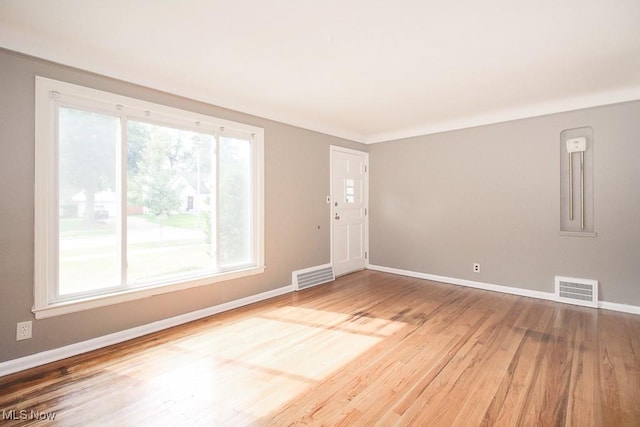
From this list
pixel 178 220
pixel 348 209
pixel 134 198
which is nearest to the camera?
pixel 134 198

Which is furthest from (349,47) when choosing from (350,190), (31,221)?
(350,190)

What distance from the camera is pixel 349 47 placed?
7.89 feet

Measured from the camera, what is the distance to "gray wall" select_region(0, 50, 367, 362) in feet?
7.24

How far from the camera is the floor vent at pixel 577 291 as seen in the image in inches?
140

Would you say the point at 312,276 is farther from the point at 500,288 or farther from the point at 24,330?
the point at 24,330

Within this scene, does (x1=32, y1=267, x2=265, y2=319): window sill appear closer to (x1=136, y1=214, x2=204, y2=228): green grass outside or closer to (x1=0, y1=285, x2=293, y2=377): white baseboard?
(x1=0, y1=285, x2=293, y2=377): white baseboard

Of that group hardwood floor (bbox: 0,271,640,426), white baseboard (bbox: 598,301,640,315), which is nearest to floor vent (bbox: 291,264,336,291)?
hardwood floor (bbox: 0,271,640,426)

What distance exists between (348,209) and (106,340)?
148 inches

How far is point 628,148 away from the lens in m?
3.38

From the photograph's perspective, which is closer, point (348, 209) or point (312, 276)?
point (312, 276)

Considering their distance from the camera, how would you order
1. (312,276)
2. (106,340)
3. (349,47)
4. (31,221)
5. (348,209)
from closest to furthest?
(31,221)
(349,47)
(106,340)
(312,276)
(348,209)

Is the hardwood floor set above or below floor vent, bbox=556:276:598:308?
below

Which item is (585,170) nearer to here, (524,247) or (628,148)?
(628,148)

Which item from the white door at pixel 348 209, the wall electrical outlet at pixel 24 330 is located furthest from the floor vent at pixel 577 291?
the wall electrical outlet at pixel 24 330
